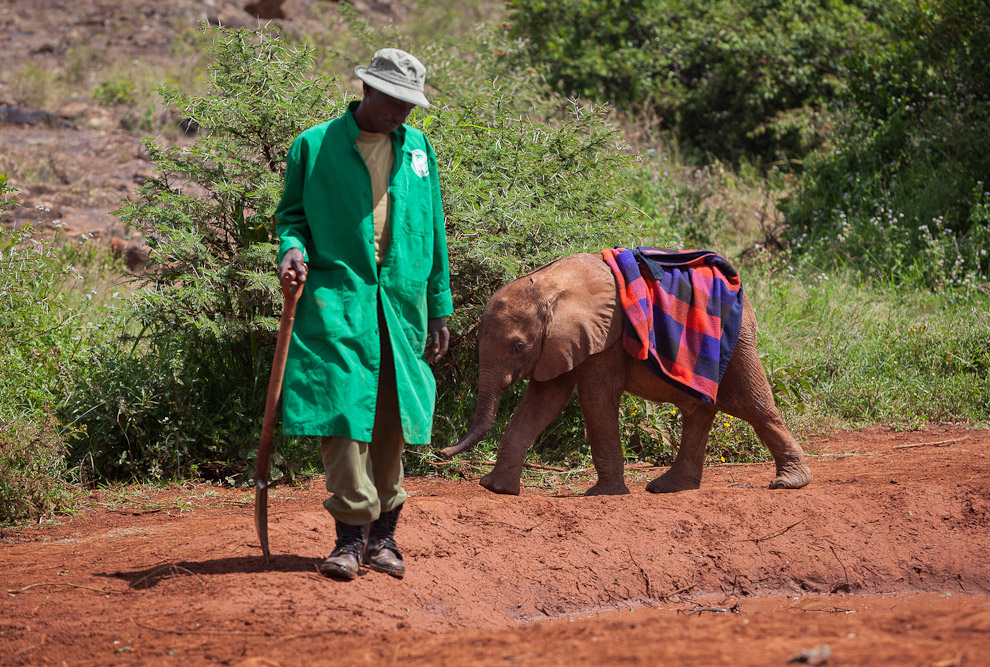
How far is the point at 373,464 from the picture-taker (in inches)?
164

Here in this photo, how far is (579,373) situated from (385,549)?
1.75 meters

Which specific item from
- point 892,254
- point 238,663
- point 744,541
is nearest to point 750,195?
point 892,254

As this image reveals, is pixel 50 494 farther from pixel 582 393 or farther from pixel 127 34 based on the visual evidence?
pixel 127 34

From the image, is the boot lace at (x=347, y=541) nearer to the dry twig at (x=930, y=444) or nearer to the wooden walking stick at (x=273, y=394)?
the wooden walking stick at (x=273, y=394)

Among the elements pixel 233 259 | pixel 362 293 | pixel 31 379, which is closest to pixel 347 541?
pixel 362 293

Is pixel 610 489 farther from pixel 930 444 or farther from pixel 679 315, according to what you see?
pixel 930 444

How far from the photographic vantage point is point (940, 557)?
5.14 metres

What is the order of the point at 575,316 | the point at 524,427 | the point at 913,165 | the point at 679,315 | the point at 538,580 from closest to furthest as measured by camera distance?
the point at 538,580, the point at 575,316, the point at 679,315, the point at 524,427, the point at 913,165

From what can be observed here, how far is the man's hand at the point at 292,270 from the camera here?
373 cm

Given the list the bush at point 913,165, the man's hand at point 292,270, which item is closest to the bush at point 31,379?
the man's hand at point 292,270

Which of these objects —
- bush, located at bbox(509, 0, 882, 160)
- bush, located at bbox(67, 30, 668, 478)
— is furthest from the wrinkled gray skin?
bush, located at bbox(509, 0, 882, 160)

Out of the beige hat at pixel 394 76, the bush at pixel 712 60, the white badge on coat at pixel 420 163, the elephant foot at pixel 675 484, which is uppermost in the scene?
the bush at pixel 712 60

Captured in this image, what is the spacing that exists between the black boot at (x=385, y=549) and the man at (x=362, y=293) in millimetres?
10

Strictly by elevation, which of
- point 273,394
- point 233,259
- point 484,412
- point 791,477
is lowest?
point 791,477
